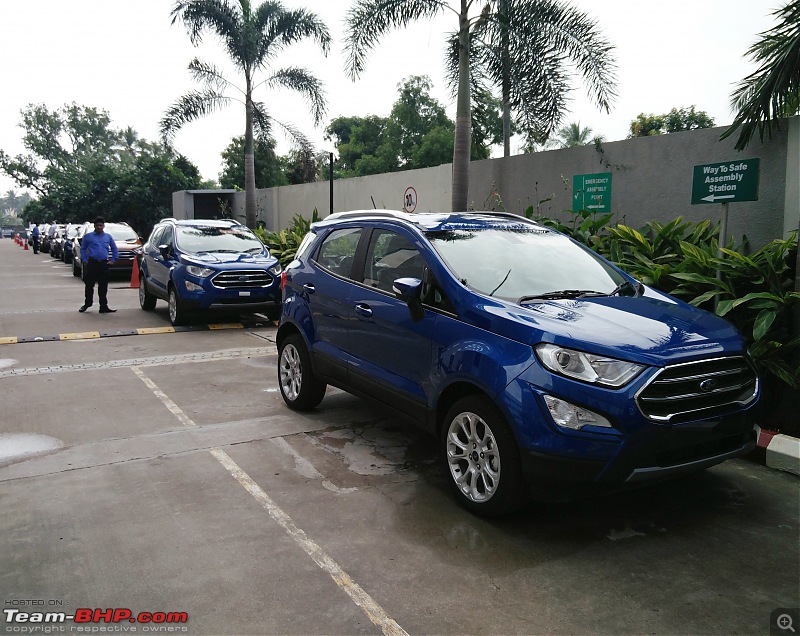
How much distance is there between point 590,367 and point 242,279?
28.5 ft

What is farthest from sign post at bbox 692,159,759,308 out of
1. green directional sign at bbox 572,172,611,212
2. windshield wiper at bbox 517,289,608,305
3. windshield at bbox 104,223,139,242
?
windshield at bbox 104,223,139,242

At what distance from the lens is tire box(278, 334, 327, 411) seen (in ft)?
21.3

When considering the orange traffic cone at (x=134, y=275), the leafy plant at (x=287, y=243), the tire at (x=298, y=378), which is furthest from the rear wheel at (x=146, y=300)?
the tire at (x=298, y=378)

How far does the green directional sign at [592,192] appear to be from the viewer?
11.3 metres

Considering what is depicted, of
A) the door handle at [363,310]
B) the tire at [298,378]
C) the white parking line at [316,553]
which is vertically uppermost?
the door handle at [363,310]

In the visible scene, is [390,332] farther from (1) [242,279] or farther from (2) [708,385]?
(1) [242,279]

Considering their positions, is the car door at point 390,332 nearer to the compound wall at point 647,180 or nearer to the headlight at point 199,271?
the compound wall at point 647,180

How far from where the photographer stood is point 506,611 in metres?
3.39

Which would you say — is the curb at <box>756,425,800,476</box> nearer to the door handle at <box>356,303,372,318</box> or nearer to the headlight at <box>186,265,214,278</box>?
the door handle at <box>356,303,372,318</box>

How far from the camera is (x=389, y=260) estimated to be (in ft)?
18.0

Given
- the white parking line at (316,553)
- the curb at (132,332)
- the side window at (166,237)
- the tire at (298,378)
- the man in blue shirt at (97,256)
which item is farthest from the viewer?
the man in blue shirt at (97,256)

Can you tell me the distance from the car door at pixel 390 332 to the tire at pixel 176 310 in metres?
6.86

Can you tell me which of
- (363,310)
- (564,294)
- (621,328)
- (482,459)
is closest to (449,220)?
(363,310)

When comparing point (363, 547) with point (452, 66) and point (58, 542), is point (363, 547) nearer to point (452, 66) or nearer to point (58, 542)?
point (58, 542)
